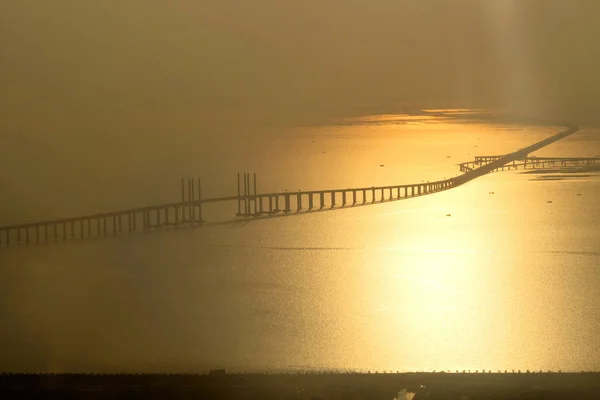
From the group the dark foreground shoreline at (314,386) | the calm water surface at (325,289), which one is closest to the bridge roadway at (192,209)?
the calm water surface at (325,289)

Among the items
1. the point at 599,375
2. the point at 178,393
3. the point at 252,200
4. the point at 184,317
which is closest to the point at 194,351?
the point at 184,317

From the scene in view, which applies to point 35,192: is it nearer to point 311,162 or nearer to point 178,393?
point 311,162

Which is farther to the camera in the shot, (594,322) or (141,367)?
(594,322)

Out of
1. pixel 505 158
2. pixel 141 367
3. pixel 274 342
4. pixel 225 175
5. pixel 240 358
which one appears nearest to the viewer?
pixel 141 367

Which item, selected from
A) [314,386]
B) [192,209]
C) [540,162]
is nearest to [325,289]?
[314,386]

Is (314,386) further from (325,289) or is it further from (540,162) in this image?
(540,162)

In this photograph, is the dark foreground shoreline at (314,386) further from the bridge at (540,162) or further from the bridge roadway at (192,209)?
the bridge at (540,162)
